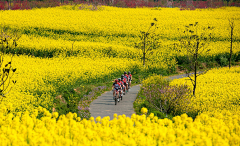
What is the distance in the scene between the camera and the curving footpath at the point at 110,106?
1625 cm

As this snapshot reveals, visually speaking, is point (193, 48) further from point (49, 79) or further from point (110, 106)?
point (110, 106)

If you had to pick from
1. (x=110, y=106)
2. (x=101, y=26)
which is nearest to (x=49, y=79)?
(x=110, y=106)

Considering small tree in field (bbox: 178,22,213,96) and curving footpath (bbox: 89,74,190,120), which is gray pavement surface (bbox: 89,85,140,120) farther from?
small tree in field (bbox: 178,22,213,96)

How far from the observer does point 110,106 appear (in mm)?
17969

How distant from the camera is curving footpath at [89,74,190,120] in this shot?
16.2 meters

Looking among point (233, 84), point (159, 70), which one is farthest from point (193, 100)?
point (159, 70)

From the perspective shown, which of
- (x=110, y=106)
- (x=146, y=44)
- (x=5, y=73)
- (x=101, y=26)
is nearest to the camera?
(x=5, y=73)

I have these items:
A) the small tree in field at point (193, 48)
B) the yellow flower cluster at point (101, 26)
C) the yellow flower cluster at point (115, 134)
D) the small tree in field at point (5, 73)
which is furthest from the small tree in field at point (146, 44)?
the yellow flower cluster at point (115, 134)

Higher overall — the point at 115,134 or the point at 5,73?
the point at 5,73

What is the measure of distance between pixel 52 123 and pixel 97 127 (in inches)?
43.7

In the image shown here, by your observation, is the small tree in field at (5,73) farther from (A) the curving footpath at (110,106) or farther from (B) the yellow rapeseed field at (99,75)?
(A) the curving footpath at (110,106)

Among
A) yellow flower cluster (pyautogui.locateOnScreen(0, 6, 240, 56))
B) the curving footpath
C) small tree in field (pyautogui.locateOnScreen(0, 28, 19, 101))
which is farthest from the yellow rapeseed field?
the curving footpath

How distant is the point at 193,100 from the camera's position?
666 inches

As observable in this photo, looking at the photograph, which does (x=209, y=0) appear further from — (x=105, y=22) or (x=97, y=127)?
(x=97, y=127)
